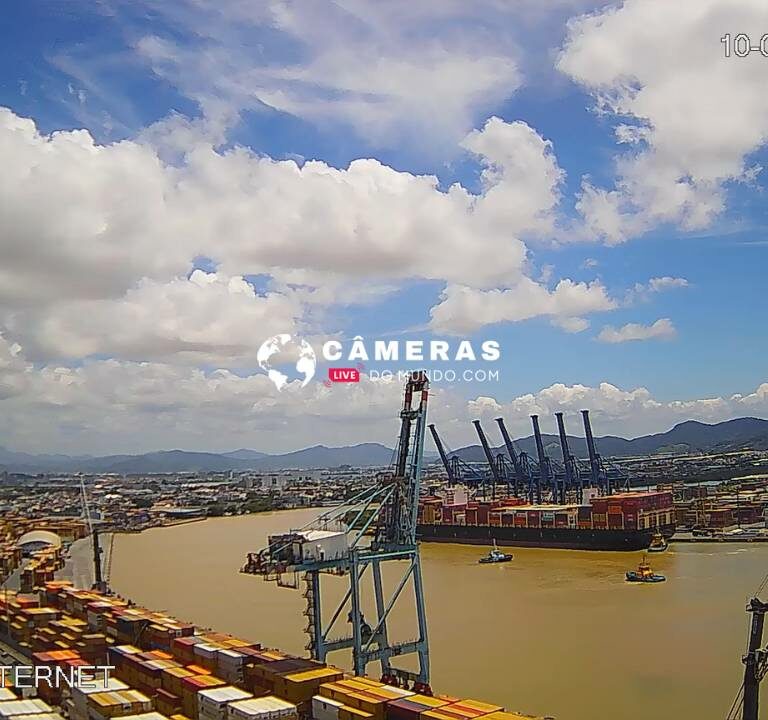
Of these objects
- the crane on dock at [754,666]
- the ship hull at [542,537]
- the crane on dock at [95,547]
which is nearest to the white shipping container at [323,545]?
the crane on dock at [754,666]

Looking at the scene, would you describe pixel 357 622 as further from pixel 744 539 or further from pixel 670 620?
pixel 744 539

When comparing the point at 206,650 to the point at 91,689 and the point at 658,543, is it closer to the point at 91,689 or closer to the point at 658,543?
the point at 91,689

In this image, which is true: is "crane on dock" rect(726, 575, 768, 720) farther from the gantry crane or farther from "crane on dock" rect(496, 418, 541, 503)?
"crane on dock" rect(496, 418, 541, 503)

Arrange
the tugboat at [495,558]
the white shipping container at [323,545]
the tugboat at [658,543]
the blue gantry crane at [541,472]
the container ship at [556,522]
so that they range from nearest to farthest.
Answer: the white shipping container at [323,545] → the tugboat at [495,558] → the tugboat at [658,543] → the container ship at [556,522] → the blue gantry crane at [541,472]

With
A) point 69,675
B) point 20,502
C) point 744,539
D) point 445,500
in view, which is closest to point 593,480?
point 445,500

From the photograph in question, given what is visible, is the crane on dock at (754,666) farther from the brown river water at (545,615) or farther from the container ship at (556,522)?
the container ship at (556,522)

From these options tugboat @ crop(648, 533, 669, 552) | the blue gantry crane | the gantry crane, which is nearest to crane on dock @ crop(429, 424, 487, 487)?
the blue gantry crane

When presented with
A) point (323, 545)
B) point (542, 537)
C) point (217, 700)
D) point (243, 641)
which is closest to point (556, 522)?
point (542, 537)
